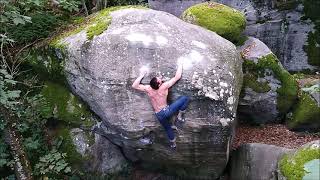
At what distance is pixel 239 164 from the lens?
7.84 meters

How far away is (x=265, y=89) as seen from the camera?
27.7 ft

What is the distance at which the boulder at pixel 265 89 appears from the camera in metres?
8.42

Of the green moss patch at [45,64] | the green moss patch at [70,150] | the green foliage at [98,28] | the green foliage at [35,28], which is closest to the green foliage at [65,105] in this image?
the green moss patch at [45,64]

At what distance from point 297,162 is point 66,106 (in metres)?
4.55

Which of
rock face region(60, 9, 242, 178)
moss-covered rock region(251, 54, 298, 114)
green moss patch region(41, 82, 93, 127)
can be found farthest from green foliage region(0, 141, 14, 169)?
moss-covered rock region(251, 54, 298, 114)

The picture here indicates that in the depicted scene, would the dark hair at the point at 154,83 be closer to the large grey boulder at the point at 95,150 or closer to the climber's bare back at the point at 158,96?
the climber's bare back at the point at 158,96

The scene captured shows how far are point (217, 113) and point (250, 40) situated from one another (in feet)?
9.55

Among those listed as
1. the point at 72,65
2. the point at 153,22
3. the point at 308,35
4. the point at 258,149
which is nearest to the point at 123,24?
the point at 153,22

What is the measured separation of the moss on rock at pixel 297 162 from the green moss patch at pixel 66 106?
150 inches

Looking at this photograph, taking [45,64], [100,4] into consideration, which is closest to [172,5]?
[100,4]

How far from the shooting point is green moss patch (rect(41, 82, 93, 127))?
775 centimetres

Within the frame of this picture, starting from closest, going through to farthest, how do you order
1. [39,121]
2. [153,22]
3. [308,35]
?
[153,22] < [39,121] < [308,35]

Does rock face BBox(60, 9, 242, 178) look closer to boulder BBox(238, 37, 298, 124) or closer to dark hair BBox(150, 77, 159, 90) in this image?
dark hair BBox(150, 77, 159, 90)

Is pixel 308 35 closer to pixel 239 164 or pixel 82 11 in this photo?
→ pixel 239 164
